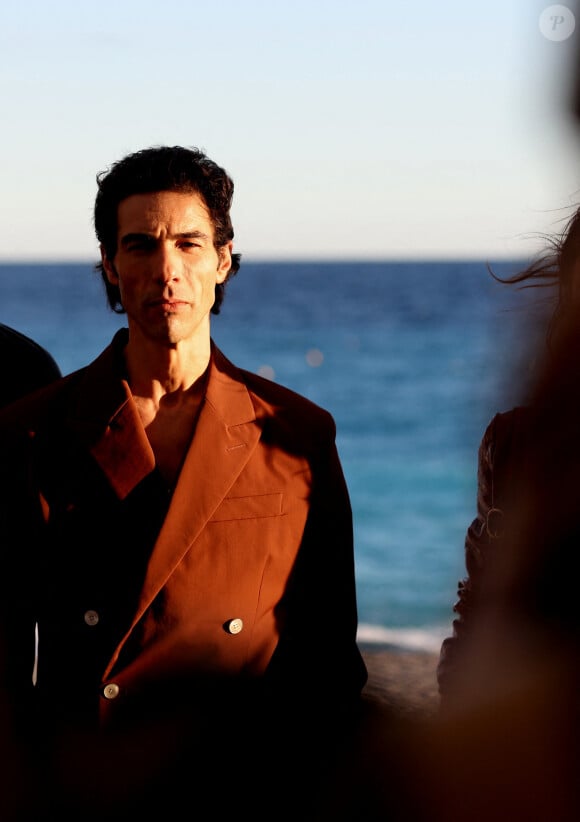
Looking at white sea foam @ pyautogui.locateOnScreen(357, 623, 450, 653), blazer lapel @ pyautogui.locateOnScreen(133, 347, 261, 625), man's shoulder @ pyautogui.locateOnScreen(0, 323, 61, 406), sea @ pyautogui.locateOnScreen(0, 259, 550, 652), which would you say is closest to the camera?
sea @ pyautogui.locateOnScreen(0, 259, 550, 652)

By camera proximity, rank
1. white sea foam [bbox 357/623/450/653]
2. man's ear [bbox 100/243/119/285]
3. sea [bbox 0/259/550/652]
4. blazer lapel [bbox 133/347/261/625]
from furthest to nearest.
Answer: white sea foam [bbox 357/623/450/653] < man's ear [bbox 100/243/119/285] < blazer lapel [bbox 133/347/261/625] < sea [bbox 0/259/550/652]

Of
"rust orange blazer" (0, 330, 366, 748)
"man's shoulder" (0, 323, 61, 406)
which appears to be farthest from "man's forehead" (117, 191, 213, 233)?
"man's shoulder" (0, 323, 61, 406)

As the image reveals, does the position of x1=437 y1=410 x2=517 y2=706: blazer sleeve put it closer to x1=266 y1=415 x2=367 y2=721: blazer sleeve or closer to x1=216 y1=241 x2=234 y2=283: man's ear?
x1=266 y1=415 x2=367 y2=721: blazer sleeve

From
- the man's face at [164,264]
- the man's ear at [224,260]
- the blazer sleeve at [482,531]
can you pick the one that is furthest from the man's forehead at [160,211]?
the blazer sleeve at [482,531]

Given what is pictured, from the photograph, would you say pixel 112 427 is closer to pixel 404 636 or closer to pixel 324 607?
pixel 324 607

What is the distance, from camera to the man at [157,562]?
2078 millimetres

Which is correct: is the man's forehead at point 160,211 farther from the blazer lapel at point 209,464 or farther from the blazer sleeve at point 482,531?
the blazer sleeve at point 482,531

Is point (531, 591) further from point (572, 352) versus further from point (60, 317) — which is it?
point (60, 317)

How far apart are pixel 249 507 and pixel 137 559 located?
257mm

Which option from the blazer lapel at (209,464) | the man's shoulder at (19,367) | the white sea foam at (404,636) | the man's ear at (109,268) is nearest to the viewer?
the blazer lapel at (209,464)

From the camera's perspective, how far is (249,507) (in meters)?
2.18

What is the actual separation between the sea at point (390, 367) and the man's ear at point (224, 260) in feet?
0.94

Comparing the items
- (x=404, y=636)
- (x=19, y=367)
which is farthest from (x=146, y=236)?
(x=404, y=636)

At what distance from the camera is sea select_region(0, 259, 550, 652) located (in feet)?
4.02
